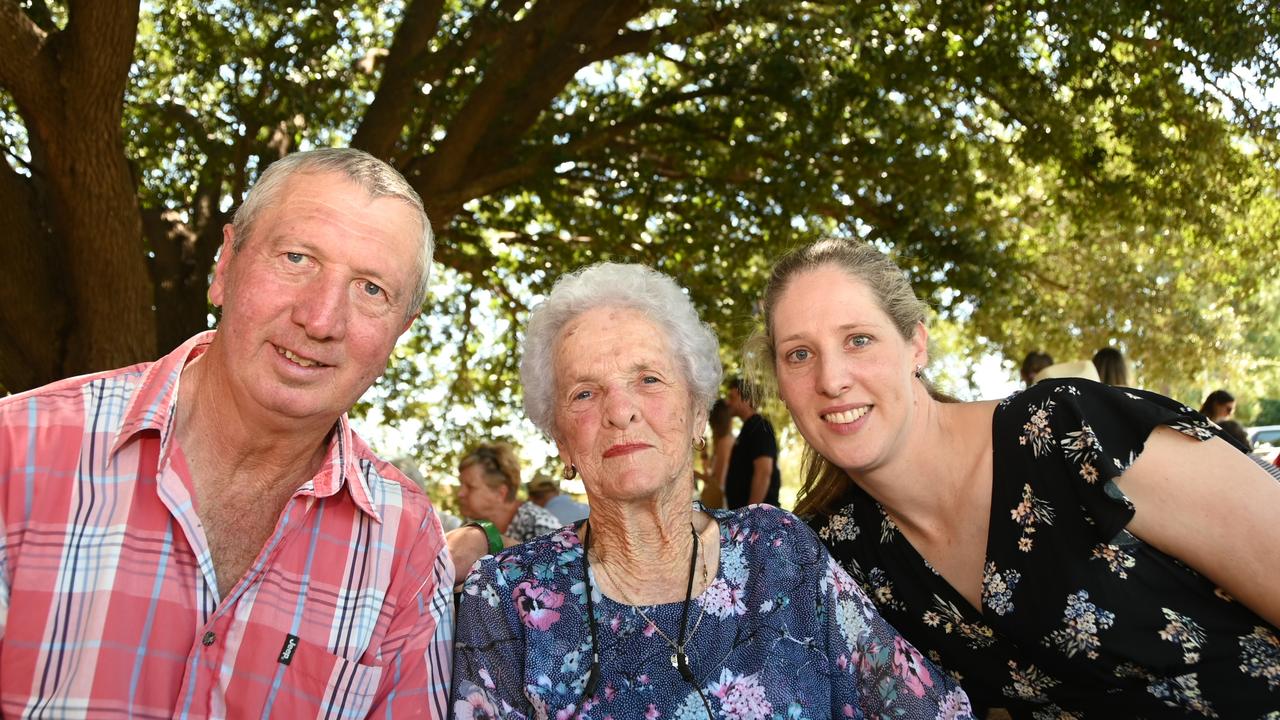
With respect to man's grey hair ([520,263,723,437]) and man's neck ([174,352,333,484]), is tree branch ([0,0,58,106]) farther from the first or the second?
man's grey hair ([520,263,723,437])

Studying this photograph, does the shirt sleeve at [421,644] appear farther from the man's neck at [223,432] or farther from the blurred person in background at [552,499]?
the blurred person in background at [552,499]

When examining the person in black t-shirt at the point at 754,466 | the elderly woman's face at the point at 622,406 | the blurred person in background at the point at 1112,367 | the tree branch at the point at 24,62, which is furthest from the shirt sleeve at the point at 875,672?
the blurred person in background at the point at 1112,367

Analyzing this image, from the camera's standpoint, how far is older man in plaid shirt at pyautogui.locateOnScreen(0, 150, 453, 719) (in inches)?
78.8

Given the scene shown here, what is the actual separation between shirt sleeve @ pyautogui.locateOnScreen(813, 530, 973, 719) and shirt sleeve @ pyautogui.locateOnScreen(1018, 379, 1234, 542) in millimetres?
521

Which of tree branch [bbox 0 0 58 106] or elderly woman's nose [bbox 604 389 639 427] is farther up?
tree branch [bbox 0 0 58 106]

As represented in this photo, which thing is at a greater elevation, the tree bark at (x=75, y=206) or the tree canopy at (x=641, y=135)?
the tree canopy at (x=641, y=135)

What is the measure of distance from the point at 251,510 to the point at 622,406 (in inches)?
35.4

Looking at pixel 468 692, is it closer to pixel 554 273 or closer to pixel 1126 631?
pixel 1126 631

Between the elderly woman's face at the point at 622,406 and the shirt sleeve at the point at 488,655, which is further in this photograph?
the elderly woman's face at the point at 622,406

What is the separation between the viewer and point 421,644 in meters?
2.27

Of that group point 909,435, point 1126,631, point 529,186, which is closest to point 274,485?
point 909,435

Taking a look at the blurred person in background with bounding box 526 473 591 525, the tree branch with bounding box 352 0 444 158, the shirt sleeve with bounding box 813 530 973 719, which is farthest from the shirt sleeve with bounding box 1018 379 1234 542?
the tree branch with bounding box 352 0 444 158

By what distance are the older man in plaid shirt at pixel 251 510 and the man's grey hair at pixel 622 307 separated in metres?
0.36

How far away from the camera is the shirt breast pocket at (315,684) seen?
6.92 ft
